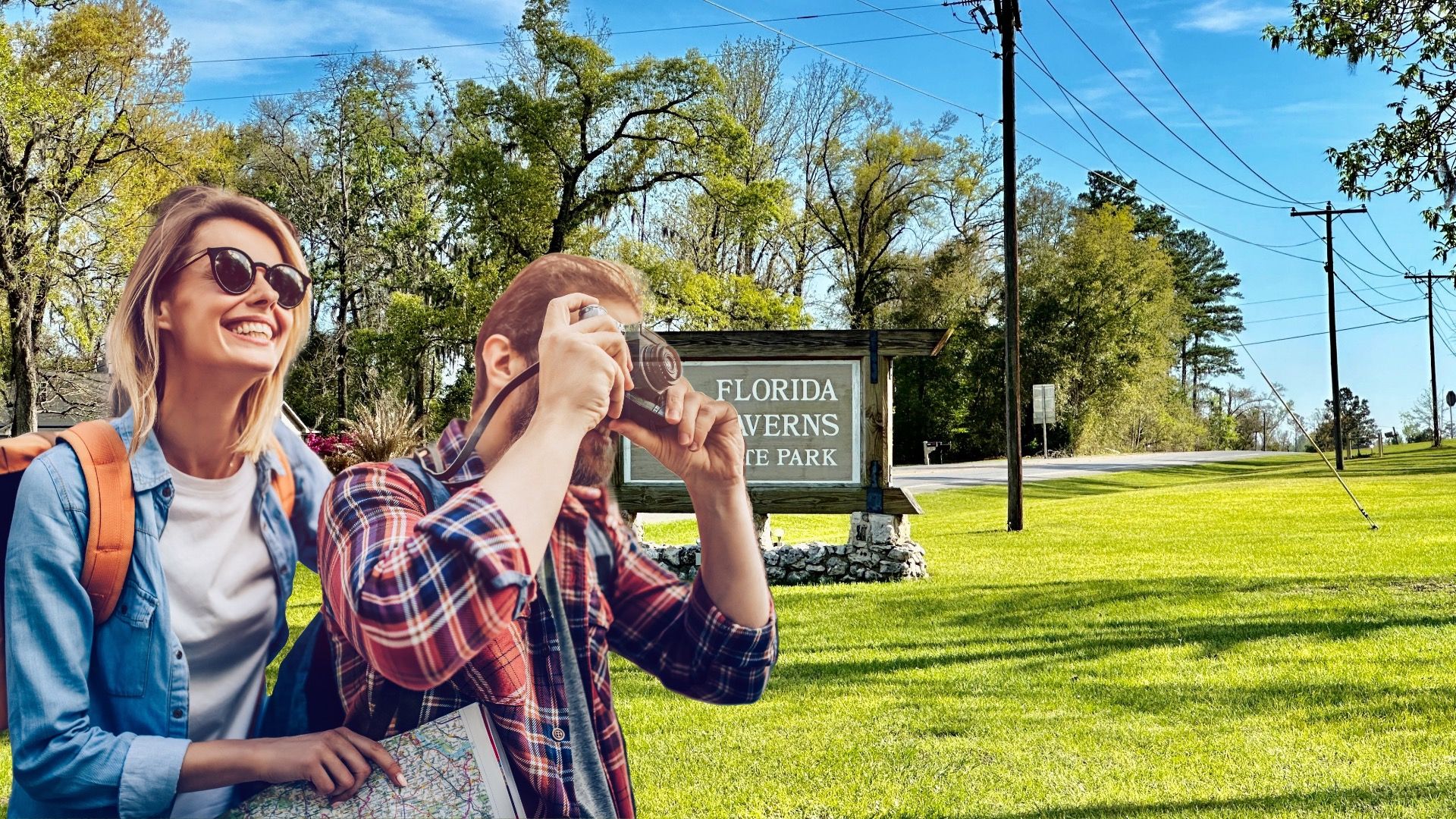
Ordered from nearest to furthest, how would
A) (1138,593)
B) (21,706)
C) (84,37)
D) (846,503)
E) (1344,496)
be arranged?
(21,706), (846,503), (84,37), (1138,593), (1344,496)

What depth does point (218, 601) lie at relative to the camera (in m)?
2.73

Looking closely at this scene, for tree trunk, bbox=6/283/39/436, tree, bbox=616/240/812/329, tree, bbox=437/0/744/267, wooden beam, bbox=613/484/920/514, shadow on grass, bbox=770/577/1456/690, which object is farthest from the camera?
shadow on grass, bbox=770/577/1456/690

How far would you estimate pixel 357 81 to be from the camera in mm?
4172

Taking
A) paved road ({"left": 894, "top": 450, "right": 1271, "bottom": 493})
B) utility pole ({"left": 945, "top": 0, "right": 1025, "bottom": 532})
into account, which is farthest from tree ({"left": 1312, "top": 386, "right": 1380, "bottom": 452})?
utility pole ({"left": 945, "top": 0, "right": 1025, "bottom": 532})

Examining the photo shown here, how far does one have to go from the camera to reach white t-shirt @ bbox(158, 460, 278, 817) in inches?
106

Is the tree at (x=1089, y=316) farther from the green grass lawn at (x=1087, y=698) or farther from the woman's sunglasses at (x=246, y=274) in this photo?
the woman's sunglasses at (x=246, y=274)

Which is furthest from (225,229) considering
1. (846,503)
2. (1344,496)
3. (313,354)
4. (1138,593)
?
(1344,496)

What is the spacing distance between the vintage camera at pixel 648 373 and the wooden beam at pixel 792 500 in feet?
9.48

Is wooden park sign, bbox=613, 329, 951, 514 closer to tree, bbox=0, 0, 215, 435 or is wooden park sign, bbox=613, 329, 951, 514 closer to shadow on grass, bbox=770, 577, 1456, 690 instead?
shadow on grass, bbox=770, 577, 1456, 690

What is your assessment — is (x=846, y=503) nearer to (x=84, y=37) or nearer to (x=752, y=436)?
(x=752, y=436)

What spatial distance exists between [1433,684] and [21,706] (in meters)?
6.31

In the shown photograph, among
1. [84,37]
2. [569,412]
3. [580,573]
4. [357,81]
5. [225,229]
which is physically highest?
[84,37]

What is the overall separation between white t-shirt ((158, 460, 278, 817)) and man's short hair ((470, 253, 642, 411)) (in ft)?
2.23

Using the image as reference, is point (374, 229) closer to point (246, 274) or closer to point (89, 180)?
point (246, 274)
